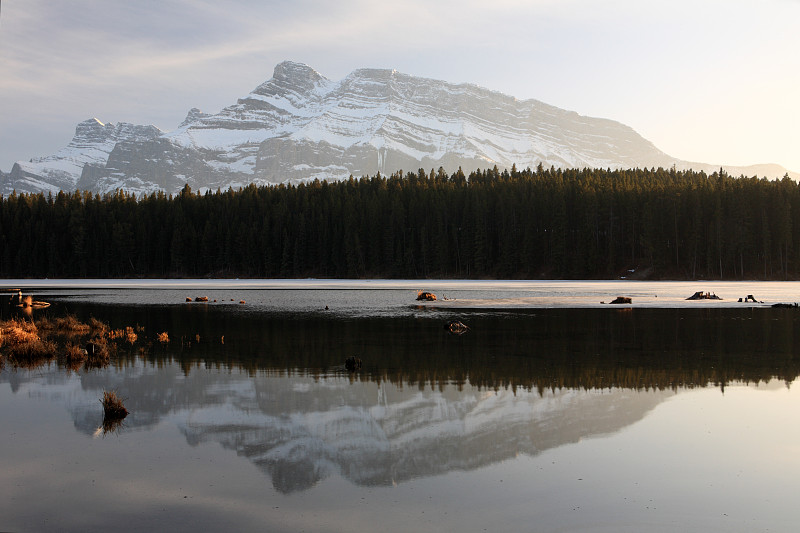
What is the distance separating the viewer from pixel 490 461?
10898 mm

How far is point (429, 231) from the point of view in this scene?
147750 millimetres

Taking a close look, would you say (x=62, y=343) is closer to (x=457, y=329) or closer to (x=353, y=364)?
(x=353, y=364)

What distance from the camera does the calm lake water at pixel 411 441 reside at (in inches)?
345

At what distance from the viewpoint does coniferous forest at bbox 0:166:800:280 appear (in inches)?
5020

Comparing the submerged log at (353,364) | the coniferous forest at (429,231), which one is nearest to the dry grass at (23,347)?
the submerged log at (353,364)

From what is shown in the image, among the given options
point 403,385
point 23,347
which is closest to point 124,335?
point 23,347

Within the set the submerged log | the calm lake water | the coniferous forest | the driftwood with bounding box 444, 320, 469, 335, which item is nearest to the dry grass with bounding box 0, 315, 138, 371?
the calm lake water

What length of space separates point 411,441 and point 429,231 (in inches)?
5365

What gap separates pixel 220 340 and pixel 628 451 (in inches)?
786

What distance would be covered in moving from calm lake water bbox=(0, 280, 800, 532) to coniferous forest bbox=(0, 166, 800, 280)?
4389 inches

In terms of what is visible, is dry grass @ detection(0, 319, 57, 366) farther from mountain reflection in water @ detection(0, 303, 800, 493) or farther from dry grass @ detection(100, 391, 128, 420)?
dry grass @ detection(100, 391, 128, 420)

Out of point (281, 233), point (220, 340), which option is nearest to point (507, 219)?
point (281, 233)

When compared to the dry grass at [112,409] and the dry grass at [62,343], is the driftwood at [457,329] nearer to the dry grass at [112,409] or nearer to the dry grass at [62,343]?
the dry grass at [62,343]

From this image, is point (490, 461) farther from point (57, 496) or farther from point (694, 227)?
point (694, 227)
